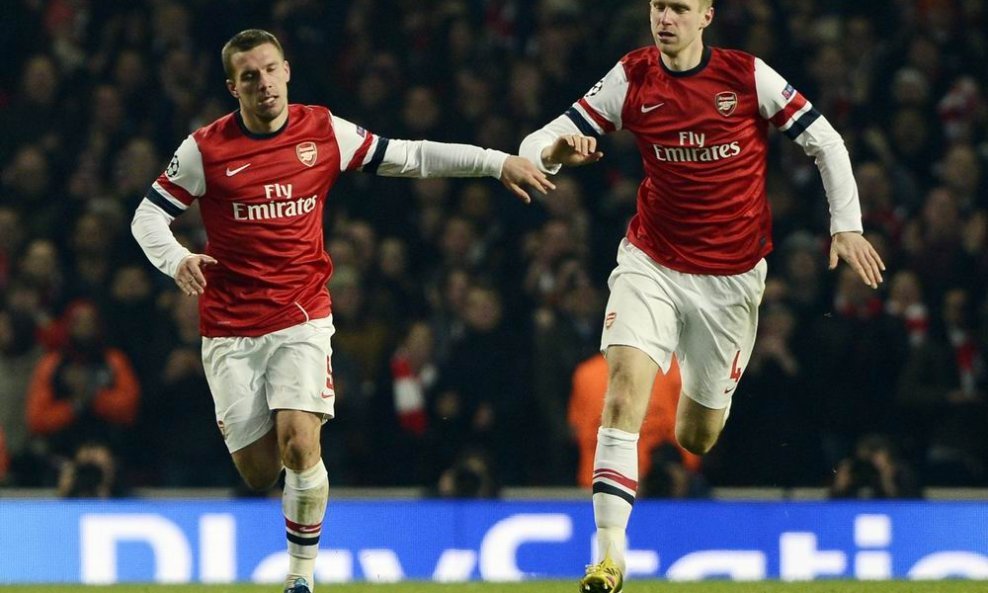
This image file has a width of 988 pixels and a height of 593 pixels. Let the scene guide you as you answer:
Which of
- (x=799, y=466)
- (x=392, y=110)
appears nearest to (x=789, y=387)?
(x=799, y=466)

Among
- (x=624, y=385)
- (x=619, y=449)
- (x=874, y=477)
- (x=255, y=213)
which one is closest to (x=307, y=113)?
(x=255, y=213)

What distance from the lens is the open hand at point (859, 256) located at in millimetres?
6828

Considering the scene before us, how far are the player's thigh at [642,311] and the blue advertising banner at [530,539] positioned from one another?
224 cm

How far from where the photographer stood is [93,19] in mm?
13836

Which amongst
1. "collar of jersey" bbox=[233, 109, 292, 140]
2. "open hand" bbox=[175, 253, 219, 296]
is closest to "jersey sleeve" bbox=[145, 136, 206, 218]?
"collar of jersey" bbox=[233, 109, 292, 140]

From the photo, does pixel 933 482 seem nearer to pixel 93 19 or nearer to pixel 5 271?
pixel 5 271

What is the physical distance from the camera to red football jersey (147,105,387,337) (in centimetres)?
716

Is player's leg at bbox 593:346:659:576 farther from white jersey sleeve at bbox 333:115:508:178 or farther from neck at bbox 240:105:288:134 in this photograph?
neck at bbox 240:105:288:134

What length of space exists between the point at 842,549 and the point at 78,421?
14.8ft

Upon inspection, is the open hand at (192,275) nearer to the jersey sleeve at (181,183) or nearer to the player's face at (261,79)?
the jersey sleeve at (181,183)

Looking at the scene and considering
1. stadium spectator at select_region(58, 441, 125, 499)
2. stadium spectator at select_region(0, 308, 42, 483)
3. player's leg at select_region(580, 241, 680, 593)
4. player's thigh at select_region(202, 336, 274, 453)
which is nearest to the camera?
player's leg at select_region(580, 241, 680, 593)

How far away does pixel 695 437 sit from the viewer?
7.82 meters

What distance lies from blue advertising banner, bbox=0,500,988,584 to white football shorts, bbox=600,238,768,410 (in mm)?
1808

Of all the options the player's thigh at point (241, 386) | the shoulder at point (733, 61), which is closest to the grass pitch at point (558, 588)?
the player's thigh at point (241, 386)
